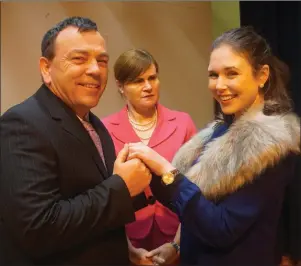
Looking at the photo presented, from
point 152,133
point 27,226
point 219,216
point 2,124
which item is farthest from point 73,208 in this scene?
point 152,133

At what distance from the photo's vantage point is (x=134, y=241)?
1.18 meters

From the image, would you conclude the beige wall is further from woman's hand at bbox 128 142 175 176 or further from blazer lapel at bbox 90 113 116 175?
woman's hand at bbox 128 142 175 176

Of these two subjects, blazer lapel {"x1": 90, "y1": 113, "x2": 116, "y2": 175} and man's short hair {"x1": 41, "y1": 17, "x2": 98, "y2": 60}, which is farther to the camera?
blazer lapel {"x1": 90, "y1": 113, "x2": 116, "y2": 175}

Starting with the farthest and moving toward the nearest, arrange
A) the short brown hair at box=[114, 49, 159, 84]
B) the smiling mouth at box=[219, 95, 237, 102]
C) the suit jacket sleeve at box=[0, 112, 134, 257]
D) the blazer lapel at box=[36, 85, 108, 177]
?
the short brown hair at box=[114, 49, 159, 84] < the smiling mouth at box=[219, 95, 237, 102] < the blazer lapel at box=[36, 85, 108, 177] < the suit jacket sleeve at box=[0, 112, 134, 257]

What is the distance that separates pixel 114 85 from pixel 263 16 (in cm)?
50

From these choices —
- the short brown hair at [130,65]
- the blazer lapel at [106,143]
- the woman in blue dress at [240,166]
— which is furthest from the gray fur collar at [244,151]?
the short brown hair at [130,65]

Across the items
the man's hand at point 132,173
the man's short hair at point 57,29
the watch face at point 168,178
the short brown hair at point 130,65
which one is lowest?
the watch face at point 168,178

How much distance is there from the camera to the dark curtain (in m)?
1.11

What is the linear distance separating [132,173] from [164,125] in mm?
352

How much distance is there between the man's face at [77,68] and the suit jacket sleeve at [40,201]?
135 mm

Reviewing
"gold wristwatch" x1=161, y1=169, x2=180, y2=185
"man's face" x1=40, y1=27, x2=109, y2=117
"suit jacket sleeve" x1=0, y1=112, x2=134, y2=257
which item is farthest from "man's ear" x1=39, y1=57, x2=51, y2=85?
"gold wristwatch" x1=161, y1=169, x2=180, y2=185

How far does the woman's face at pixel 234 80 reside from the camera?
92 cm

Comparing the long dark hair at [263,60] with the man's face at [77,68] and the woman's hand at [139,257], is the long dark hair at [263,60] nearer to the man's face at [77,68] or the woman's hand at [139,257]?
the man's face at [77,68]

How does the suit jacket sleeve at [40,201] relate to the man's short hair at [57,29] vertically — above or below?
below
